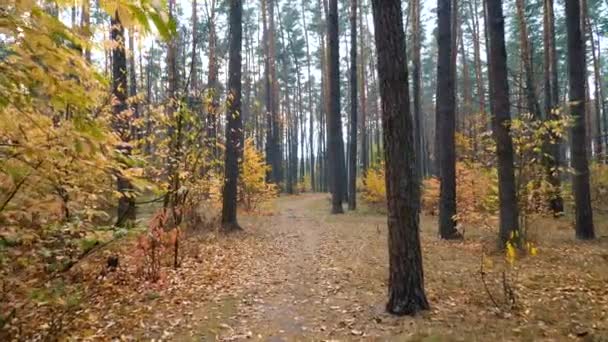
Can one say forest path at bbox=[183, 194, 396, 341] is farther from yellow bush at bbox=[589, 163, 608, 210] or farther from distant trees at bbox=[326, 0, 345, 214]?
yellow bush at bbox=[589, 163, 608, 210]

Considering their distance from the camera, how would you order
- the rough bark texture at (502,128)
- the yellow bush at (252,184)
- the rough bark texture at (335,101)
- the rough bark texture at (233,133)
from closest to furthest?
the rough bark texture at (502,128) < the rough bark texture at (233,133) < the yellow bush at (252,184) < the rough bark texture at (335,101)

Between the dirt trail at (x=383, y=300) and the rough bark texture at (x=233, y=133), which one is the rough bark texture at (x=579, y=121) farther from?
the rough bark texture at (x=233, y=133)

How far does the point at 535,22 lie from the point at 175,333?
1047 inches

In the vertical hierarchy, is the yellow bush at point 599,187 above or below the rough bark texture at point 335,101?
below

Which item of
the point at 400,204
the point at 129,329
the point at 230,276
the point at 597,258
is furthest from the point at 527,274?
the point at 129,329

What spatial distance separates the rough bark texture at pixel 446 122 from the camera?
9.30 m

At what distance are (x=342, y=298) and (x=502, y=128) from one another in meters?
4.62

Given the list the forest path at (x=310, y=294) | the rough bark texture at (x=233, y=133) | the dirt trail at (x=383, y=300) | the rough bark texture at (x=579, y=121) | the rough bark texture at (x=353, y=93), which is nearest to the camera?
the dirt trail at (x=383, y=300)

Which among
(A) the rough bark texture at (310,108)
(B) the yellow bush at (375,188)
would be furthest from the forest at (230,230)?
(A) the rough bark texture at (310,108)

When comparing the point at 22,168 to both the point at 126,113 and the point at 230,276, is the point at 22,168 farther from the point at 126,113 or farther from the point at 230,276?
the point at 230,276

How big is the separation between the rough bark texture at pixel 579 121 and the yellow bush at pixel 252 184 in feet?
33.1

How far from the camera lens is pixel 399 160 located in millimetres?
4348

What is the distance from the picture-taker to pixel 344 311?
466 centimetres

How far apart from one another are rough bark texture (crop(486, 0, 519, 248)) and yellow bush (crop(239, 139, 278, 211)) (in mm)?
9448
